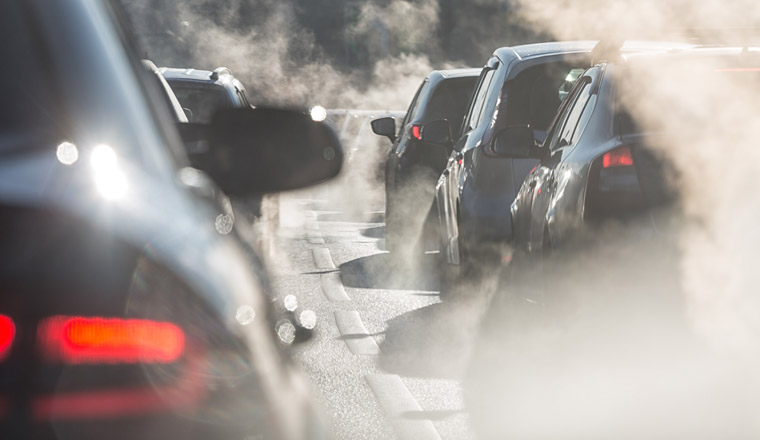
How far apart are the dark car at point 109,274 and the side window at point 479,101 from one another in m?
6.98

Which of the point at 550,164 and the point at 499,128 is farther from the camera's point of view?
the point at 499,128

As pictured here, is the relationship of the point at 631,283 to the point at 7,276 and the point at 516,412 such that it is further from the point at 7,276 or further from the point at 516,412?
the point at 7,276

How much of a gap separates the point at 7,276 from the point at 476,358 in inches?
229

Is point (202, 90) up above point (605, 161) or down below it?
above

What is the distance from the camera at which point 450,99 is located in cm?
1188

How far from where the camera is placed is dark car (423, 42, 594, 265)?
27.2 feet

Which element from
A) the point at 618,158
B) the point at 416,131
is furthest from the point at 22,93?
the point at 416,131

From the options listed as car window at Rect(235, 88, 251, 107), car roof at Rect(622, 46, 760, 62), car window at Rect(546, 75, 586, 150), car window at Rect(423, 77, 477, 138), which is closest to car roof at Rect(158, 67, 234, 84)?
car window at Rect(235, 88, 251, 107)

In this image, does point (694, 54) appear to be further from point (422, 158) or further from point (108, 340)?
point (422, 158)

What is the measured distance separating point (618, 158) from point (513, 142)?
1524 mm

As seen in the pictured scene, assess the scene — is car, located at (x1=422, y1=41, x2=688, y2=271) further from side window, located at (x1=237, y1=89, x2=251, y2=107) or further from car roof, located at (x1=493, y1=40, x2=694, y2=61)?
side window, located at (x1=237, y1=89, x2=251, y2=107)

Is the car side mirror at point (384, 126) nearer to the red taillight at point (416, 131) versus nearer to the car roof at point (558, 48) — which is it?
the red taillight at point (416, 131)

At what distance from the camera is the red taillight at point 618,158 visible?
211 inches

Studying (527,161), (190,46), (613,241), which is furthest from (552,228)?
(190,46)
